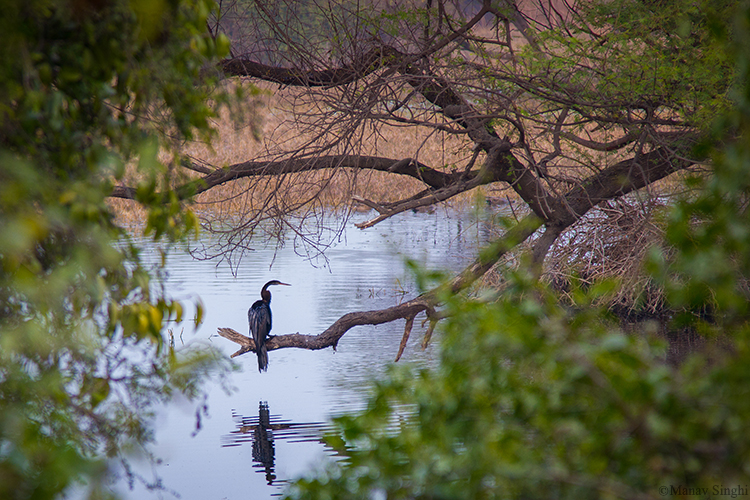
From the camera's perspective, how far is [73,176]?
64.1 inches

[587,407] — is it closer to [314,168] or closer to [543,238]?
[314,168]

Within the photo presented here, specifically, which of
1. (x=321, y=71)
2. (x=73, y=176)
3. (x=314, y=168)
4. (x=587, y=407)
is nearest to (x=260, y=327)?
(x=314, y=168)

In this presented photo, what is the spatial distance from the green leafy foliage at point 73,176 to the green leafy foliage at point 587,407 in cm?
59

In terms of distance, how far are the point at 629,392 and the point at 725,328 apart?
0.37 m

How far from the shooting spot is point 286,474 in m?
5.24

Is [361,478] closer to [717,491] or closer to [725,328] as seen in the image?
[717,491]

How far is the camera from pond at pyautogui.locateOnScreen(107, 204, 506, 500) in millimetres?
5191

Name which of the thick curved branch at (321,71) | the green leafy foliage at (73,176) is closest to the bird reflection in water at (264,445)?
the thick curved branch at (321,71)

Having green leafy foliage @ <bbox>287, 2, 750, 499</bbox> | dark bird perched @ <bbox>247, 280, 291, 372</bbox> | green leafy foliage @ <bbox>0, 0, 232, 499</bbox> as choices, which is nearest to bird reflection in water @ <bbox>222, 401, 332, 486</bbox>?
dark bird perched @ <bbox>247, 280, 291, 372</bbox>

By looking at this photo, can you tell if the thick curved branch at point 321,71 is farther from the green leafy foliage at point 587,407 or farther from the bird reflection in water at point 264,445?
the green leafy foliage at point 587,407

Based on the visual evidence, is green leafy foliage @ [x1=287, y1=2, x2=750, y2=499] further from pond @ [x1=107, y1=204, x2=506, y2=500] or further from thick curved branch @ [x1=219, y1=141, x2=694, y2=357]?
thick curved branch @ [x1=219, y1=141, x2=694, y2=357]

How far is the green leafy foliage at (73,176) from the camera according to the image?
1312 millimetres

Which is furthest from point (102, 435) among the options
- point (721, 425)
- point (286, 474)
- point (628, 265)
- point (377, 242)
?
point (377, 242)

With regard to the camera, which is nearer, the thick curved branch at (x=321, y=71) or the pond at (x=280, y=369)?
the pond at (x=280, y=369)
